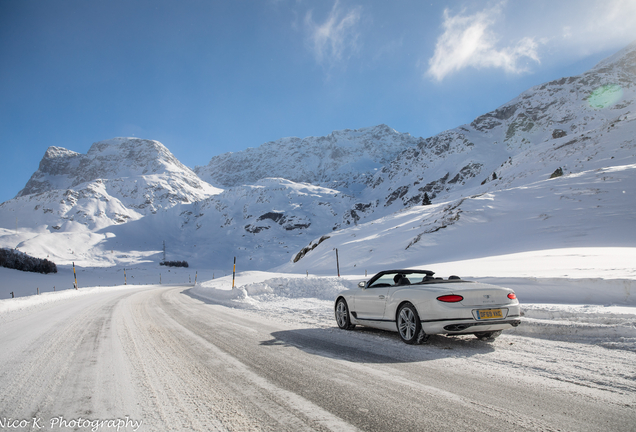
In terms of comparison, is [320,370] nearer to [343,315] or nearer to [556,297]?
[343,315]

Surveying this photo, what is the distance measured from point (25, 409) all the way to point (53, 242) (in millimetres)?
126171

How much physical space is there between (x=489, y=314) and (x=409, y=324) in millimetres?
1222

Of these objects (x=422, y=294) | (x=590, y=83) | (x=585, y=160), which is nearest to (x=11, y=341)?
(x=422, y=294)

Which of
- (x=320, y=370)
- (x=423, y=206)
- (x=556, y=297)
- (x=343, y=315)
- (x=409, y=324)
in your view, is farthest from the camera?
(x=423, y=206)

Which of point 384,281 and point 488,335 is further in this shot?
point 384,281

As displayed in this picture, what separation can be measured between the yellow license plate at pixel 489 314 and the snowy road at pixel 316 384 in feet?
1.57

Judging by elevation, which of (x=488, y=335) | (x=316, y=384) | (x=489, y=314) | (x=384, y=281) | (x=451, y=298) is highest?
(x=384, y=281)

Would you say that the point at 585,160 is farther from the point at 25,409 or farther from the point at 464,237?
the point at 25,409

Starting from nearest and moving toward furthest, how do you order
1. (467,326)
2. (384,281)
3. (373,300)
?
(467,326) → (373,300) → (384,281)

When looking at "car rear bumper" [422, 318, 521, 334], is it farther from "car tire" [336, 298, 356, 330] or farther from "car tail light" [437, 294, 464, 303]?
"car tire" [336, 298, 356, 330]

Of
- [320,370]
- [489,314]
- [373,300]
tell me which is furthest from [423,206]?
[320,370]

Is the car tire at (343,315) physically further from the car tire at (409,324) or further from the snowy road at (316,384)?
the car tire at (409,324)

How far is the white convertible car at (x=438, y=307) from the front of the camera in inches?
194

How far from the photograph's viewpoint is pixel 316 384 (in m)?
3.50
